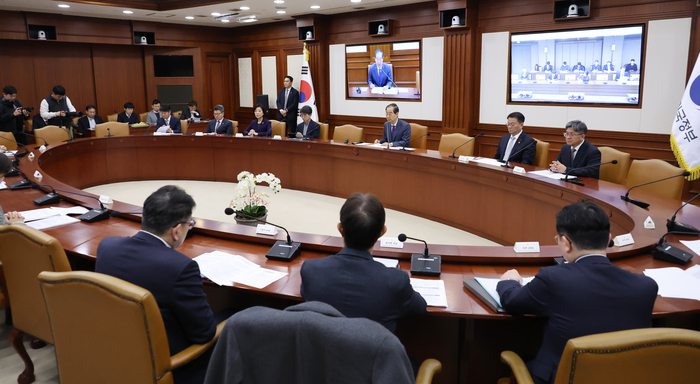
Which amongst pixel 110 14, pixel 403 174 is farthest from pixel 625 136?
pixel 110 14

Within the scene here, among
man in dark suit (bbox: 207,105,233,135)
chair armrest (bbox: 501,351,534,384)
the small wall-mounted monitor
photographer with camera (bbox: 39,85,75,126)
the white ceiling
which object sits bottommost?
chair armrest (bbox: 501,351,534,384)

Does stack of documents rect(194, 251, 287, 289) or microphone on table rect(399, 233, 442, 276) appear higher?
microphone on table rect(399, 233, 442, 276)

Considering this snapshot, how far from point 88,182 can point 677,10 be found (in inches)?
294

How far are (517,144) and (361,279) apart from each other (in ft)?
12.1

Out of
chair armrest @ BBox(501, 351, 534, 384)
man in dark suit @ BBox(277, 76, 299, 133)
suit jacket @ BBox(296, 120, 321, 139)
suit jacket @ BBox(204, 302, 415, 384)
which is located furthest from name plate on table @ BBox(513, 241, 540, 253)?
man in dark suit @ BBox(277, 76, 299, 133)

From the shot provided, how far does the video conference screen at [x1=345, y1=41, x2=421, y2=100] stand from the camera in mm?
7859

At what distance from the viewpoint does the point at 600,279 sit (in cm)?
150

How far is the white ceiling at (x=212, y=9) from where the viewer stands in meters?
7.50

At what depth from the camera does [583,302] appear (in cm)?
148

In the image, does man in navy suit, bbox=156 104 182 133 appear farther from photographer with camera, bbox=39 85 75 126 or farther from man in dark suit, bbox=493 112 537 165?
man in dark suit, bbox=493 112 537 165

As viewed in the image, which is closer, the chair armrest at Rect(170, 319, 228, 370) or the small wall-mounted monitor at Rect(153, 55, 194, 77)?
the chair armrest at Rect(170, 319, 228, 370)

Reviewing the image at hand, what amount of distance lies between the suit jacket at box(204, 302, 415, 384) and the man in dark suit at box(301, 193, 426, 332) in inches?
17.1

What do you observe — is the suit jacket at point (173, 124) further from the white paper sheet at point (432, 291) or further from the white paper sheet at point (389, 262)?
the white paper sheet at point (432, 291)

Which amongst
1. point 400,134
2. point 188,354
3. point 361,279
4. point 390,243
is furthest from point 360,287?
point 400,134
